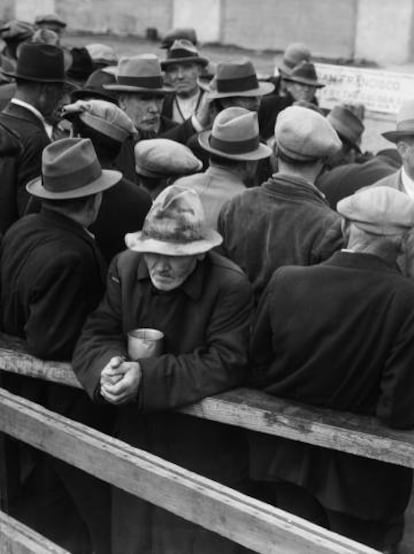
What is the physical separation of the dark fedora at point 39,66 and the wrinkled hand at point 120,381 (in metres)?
2.89

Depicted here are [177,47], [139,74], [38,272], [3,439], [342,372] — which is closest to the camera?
[342,372]

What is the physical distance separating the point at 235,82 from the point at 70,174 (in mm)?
2828

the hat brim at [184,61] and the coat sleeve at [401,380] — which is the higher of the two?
the hat brim at [184,61]

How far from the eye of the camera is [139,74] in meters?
6.50

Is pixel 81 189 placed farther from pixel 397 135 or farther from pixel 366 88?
pixel 366 88

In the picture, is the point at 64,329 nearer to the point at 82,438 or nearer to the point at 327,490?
the point at 82,438

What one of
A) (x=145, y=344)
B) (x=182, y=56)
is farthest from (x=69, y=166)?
(x=182, y=56)

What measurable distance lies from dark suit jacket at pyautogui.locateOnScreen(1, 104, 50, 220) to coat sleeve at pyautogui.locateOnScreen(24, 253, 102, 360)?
1385mm

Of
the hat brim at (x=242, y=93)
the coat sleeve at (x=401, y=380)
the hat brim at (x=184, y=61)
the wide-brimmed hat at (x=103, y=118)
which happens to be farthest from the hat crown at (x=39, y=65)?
the coat sleeve at (x=401, y=380)

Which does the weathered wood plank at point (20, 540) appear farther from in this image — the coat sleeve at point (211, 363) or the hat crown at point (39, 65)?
the hat crown at point (39, 65)

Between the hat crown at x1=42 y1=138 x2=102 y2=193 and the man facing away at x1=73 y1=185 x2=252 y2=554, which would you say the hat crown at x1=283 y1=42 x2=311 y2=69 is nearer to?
the hat crown at x1=42 y1=138 x2=102 y2=193

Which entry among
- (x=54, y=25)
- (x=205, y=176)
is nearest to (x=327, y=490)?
(x=205, y=176)

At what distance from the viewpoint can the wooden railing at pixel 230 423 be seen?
2.81m

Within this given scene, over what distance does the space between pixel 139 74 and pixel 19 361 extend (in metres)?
3.37
